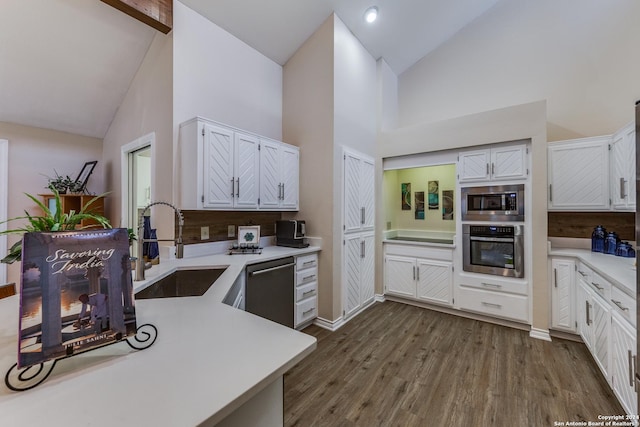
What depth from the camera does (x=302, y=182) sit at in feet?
11.4

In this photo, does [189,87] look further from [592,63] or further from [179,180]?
[592,63]

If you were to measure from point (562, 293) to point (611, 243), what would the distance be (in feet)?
2.31

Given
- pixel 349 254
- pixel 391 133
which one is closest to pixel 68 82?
pixel 349 254

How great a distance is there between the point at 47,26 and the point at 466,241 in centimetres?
495

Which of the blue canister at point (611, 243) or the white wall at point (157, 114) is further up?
the white wall at point (157, 114)

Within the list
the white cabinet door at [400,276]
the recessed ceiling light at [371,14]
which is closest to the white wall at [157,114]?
the recessed ceiling light at [371,14]

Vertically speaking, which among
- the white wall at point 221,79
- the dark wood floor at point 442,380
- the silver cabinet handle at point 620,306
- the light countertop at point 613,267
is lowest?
the dark wood floor at point 442,380

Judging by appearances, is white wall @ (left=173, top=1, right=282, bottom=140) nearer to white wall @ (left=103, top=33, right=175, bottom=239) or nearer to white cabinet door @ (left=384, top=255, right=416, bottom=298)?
white wall @ (left=103, top=33, right=175, bottom=239)

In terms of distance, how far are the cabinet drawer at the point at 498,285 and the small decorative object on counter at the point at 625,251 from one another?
0.85 meters

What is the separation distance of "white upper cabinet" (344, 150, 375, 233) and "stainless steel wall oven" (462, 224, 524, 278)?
1.28 m

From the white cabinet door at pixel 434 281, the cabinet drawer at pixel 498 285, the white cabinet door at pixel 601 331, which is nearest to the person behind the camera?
the white cabinet door at pixel 601 331

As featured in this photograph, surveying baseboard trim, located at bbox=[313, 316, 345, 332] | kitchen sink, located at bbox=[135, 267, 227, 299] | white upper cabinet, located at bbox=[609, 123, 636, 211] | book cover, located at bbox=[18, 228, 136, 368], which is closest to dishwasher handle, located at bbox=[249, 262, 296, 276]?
kitchen sink, located at bbox=[135, 267, 227, 299]

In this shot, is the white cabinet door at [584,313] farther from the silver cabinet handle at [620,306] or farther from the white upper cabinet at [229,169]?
the white upper cabinet at [229,169]

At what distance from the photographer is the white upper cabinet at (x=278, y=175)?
3.01 m
